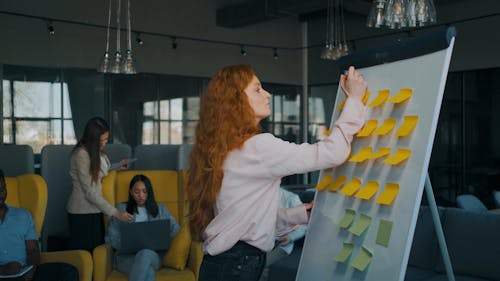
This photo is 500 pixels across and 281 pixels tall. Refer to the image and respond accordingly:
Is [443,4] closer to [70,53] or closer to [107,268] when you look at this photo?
[70,53]

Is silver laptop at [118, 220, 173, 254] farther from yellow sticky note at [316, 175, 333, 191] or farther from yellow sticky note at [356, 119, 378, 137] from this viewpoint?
yellow sticky note at [356, 119, 378, 137]

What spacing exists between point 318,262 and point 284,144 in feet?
1.84

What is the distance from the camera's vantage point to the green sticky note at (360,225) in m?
1.96

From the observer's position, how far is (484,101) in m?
8.12

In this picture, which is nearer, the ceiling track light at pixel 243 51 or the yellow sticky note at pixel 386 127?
the yellow sticky note at pixel 386 127

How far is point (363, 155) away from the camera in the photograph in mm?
2002

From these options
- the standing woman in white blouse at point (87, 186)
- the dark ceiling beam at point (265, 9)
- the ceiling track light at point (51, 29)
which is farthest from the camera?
the dark ceiling beam at point (265, 9)

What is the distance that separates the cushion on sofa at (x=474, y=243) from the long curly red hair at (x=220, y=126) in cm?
222

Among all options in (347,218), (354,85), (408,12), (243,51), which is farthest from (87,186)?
(243,51)

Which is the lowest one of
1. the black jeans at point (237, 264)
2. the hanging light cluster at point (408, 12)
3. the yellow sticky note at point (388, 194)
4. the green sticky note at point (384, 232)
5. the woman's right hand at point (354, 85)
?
the black jeans at point (237, 264)

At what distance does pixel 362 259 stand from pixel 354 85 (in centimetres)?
59

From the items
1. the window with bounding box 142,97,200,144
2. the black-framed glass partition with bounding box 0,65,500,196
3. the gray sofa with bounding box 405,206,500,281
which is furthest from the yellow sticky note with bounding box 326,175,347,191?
the window with bounding box 142,97,200,144

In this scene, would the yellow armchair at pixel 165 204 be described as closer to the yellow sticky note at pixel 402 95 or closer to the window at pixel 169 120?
the yellow sticky note at pixel 402 95

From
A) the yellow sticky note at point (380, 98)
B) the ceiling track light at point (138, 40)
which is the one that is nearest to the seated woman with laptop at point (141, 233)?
the yellow sticky note at point (380, 98)
